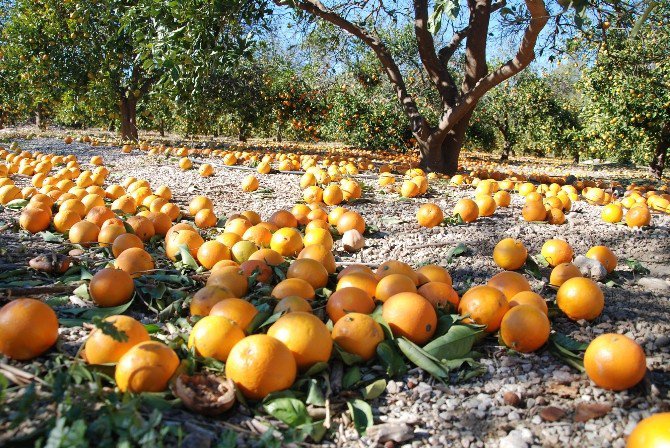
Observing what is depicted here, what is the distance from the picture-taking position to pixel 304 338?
2.00 meters

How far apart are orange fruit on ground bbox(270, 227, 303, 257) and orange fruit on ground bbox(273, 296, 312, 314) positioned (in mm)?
1031

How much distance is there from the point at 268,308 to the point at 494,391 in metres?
1.10

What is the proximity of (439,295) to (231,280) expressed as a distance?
1117mm

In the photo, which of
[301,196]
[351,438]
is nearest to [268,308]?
[351,438]

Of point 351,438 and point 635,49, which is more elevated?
point 635,49

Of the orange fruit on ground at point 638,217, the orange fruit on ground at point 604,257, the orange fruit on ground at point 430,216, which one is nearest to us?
the orange fruit on ground at point 604,257

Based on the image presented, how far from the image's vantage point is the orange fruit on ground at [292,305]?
2.33m

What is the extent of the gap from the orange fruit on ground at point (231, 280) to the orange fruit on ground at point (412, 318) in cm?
83

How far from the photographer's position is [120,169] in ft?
25.5

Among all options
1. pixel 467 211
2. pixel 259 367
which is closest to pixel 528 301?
pixel 259 367

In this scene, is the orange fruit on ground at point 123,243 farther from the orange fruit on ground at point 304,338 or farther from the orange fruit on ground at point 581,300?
the orange fruit on ground at point 581,300

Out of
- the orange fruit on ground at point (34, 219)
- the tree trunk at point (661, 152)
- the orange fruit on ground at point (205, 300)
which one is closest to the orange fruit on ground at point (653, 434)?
the orange fruit on ground at point (205, 300)

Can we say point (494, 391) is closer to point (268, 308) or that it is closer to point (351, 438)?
point (351, 438)

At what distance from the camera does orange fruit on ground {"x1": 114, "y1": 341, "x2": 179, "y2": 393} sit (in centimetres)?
173
